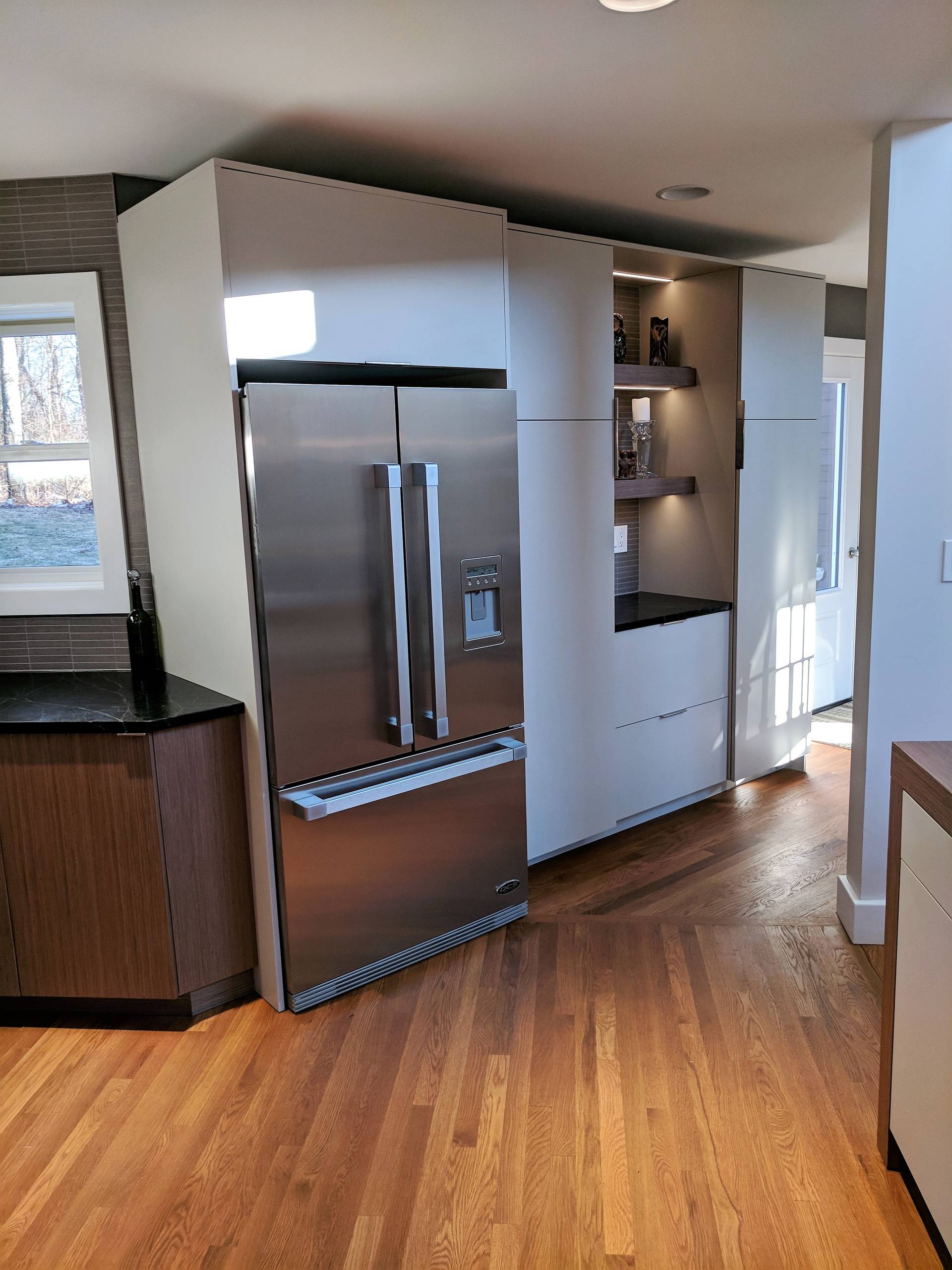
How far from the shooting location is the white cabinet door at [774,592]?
159 inches

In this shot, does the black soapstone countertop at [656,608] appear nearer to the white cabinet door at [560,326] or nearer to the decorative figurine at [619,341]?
the white cabinet door at [560,326]

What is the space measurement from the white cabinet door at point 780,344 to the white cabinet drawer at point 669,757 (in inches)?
51.4

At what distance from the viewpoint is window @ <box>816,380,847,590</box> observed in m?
5.29

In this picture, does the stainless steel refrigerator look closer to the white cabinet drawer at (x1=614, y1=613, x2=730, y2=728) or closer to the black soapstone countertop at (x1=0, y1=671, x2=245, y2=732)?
the black soapstone countertop at (x1=0, y1=671, x2=245, y2=732)

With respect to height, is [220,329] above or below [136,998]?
above

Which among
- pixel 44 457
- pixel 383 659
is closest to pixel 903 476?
pixel 383 659

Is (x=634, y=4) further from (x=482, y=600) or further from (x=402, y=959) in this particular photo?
(x=402, y=959)

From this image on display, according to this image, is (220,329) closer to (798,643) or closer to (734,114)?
(734,114)

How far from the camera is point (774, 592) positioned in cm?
419

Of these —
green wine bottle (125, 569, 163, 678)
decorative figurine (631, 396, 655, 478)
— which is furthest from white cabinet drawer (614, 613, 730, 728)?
green wine bottle (125, 569, 163, 678)

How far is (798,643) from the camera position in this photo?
4.39m

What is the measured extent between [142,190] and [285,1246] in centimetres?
283

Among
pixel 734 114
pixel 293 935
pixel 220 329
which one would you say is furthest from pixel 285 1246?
pixel 734 114

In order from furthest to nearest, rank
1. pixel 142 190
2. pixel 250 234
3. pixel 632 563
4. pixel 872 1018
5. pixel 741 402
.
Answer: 1. pixel 632 563
2. pixel 741 402
3. pixel 142 190
4. pixel 872 1018
5. pixel 250 234
